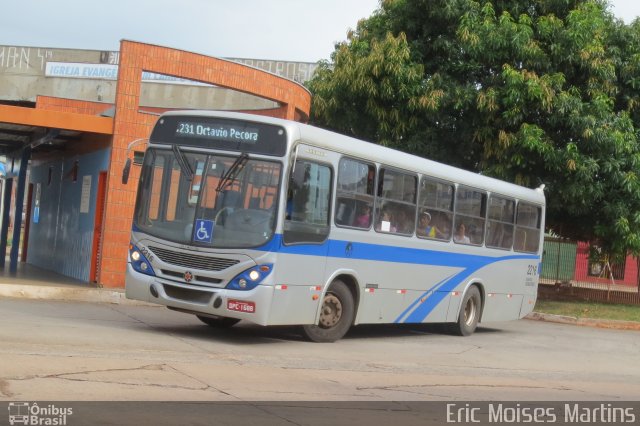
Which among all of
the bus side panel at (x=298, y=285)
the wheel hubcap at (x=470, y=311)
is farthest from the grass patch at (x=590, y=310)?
the bus side panel at (x=298, y=285)

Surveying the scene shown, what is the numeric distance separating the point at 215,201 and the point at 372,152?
2.92 m

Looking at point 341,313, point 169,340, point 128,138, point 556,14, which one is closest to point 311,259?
point 341,313

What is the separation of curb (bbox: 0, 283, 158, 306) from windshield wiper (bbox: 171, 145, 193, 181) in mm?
4759

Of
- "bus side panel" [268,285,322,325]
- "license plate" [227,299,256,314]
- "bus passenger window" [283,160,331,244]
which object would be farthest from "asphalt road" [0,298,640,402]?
"bus passenger window" [283,160,331,244]

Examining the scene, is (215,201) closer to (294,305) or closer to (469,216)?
(294,305)

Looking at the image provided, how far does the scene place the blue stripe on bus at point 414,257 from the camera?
39.9 ft

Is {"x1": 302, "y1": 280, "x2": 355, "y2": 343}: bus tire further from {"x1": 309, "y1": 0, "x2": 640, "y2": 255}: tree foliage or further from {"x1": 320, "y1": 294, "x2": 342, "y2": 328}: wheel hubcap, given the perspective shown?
{"x1": 309, "y1": 0, "x2": 640, "y2": 255}: tree foliage

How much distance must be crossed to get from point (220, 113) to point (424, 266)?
4696 millimetres

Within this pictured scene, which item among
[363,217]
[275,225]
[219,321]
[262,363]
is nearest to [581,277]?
[363,217]

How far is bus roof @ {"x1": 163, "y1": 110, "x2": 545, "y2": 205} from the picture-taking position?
11953mm
